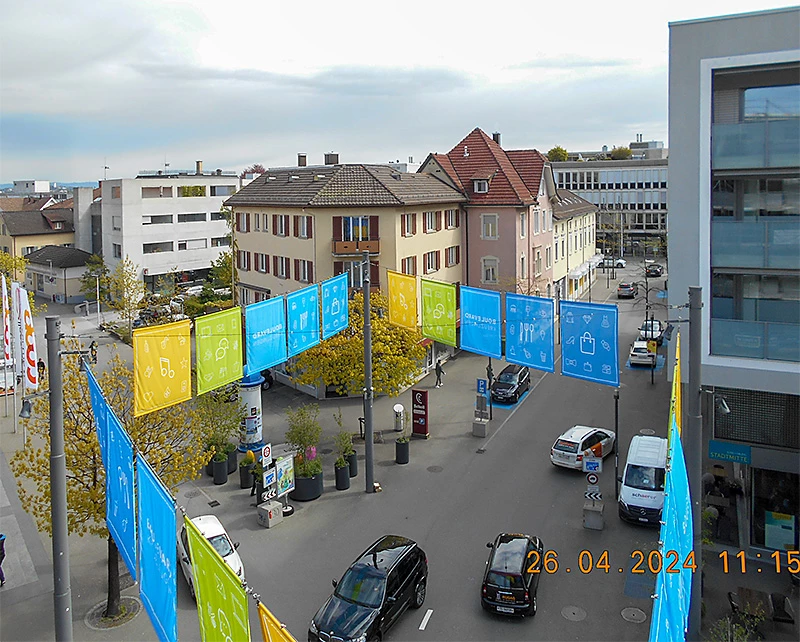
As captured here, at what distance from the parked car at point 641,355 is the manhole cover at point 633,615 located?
23.0 meters

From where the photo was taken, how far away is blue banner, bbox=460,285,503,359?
1817 cm

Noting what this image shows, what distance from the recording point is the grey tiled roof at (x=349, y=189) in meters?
35.3

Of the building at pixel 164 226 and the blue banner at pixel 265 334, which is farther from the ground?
the building at pixel 164 226

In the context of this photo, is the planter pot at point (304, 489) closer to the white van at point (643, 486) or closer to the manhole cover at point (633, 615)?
the white van at point (643, 486)

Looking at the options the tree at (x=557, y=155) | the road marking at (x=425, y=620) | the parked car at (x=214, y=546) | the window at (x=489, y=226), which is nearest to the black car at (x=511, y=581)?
the road marking at (x=425, y=620)

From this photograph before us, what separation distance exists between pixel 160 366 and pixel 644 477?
14.0m

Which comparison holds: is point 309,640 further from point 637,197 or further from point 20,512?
point 637,197

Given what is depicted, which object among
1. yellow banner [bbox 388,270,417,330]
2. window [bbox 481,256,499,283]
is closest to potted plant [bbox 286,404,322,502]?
yellow banner [bbox 388,270,417,330]

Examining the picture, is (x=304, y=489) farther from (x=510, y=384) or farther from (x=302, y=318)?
(x=510, y=384)

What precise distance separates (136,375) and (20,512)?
1146 cm

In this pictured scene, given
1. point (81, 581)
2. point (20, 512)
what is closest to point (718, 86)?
point (81, 581)

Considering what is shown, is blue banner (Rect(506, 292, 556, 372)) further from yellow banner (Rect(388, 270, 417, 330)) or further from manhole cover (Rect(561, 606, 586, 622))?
manhole cover (Rect(561, 606, 586, 622))

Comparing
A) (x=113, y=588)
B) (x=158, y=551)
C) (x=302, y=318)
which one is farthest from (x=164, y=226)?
(x=158, y=551)

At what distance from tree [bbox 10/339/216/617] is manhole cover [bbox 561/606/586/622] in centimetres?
905
